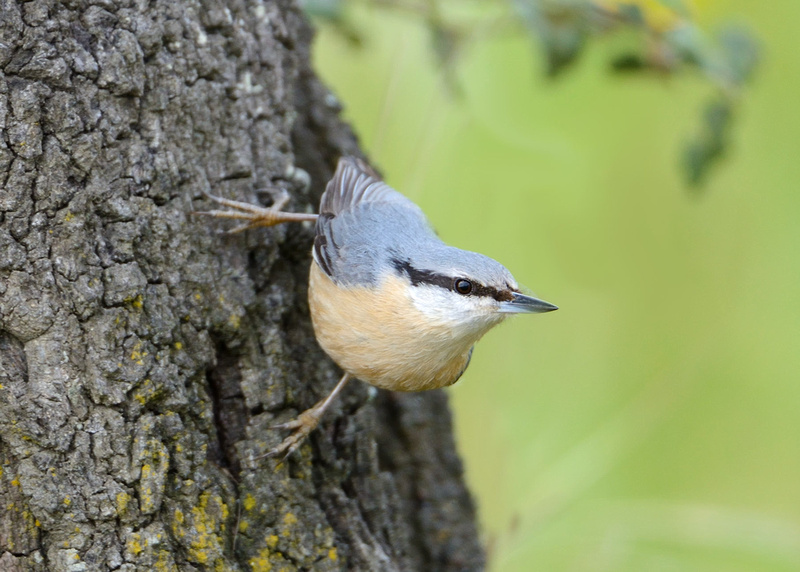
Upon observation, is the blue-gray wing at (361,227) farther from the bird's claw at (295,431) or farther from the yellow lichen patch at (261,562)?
the yellow lichen patch at (261,562)

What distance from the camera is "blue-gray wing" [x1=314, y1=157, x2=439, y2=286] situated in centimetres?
221

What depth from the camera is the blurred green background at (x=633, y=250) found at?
13.3 ft

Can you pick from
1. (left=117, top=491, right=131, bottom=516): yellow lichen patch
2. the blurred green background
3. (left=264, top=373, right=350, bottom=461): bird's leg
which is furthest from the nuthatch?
the blurred green background

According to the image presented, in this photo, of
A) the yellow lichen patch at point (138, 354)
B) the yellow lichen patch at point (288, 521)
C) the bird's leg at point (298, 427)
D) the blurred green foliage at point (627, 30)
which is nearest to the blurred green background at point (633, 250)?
the blurred green foliage at point (627, 30)

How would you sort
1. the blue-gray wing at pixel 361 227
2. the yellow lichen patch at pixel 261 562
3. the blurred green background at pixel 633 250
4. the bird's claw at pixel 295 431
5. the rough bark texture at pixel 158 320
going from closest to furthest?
the rough bark texture at pixel 158 320
the yellow lichen patch at pixel 261 562
the bird's claw at pixel 295 431
the blue-gray wing at pixel 361 227
the blurred green background at pixel 633 250

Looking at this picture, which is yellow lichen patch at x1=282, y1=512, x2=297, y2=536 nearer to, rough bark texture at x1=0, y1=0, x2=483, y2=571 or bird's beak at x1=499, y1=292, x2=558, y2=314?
rough bark texture at x1=0, y1=0, x2=483, y2=571

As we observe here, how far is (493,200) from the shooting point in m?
4.50

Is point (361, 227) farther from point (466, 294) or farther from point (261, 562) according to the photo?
point (261, 562)

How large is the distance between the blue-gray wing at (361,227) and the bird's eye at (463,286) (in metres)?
0.23

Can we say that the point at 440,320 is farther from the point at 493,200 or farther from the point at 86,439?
the point at 493,200

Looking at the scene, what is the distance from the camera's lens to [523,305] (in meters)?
2.04

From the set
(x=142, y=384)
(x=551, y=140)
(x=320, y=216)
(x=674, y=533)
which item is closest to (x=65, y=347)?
(x=142, y=384)

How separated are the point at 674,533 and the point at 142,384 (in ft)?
7.37

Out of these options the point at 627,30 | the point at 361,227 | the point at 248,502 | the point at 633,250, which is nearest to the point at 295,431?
the point at 248,502
